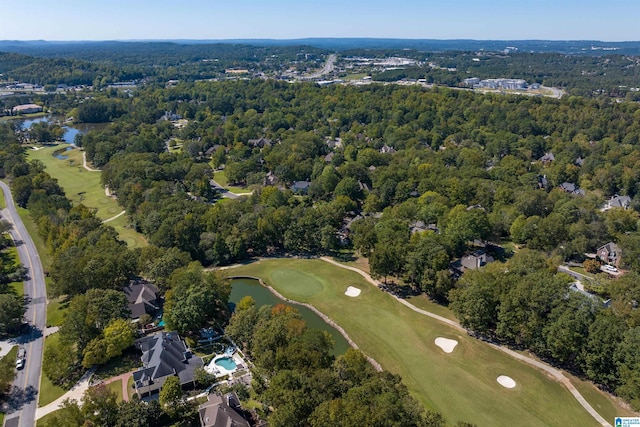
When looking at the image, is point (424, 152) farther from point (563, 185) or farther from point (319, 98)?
point (319, 98)

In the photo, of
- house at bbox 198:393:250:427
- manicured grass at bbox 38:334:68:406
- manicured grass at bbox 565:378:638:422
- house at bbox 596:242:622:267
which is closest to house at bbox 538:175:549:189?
house at bbox 596:242:622:267

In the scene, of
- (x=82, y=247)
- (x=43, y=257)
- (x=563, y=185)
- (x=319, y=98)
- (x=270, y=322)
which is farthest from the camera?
(x=319, y=98)

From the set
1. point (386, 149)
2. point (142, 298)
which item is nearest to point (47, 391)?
point (142, 298)

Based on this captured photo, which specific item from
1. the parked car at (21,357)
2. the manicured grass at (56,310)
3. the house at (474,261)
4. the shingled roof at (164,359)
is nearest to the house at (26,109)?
the manicured grass at (56,310)

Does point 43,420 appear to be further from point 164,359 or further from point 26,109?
point 26,109

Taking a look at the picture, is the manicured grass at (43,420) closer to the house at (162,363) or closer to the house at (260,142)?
the house at (162,363)

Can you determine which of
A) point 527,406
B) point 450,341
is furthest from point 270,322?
point 527,406
